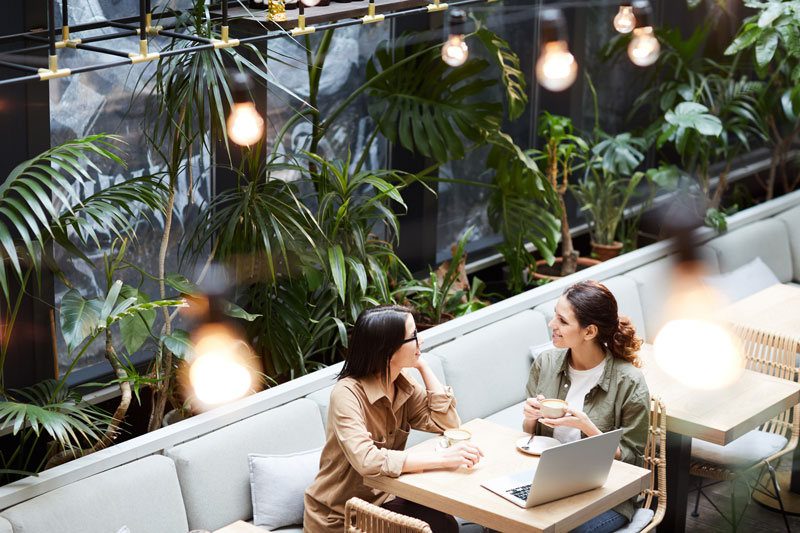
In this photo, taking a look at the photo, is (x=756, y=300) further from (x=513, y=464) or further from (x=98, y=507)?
(x=98, y=507)

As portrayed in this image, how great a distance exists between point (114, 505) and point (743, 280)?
4.44m

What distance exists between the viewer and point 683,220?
721cm

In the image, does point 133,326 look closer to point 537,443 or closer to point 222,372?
point 222,372

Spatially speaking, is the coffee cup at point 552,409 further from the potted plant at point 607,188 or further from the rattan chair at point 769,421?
the potted plant at point 607,188

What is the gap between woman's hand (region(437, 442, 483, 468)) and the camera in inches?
136

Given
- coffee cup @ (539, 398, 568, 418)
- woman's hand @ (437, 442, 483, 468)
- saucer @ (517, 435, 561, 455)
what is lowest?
saucer @ (517, 435, 561, 455)

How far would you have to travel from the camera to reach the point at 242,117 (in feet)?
14.0

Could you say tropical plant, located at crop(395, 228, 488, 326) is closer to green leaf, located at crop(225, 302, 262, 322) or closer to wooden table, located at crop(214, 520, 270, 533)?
green leaf, located at crop(225, 302, 262, 322)

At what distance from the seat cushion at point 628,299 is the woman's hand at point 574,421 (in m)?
2.24

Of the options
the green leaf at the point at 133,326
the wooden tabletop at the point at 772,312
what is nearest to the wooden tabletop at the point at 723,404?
the wooden tabletop at the point at 772,312

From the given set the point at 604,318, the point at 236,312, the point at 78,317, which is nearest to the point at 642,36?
the point at 604,318

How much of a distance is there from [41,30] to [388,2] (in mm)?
1350

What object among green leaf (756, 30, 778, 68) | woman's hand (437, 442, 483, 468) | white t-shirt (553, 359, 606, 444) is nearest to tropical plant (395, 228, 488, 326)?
white t-shirt (553, 359, 606, 444)

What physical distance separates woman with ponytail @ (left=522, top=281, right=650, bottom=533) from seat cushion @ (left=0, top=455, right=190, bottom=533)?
1.28 m
